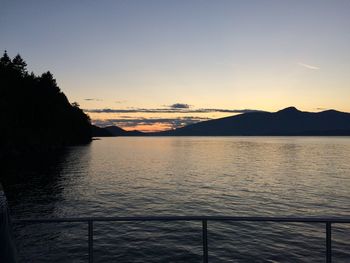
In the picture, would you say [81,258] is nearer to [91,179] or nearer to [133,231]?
[133,231]

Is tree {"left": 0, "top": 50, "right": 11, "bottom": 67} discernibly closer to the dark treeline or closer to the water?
the dark treeline

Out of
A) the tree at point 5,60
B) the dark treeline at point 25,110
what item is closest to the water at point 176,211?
the dark treeline at point 25,110

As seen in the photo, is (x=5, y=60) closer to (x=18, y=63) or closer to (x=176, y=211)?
(x=18, y=63)

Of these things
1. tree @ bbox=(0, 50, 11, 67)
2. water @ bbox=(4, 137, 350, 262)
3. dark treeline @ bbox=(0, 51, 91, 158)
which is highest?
tree @ bbox=(0, 50, 11, 67)

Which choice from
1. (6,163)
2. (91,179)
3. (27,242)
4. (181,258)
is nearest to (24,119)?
(6,163)

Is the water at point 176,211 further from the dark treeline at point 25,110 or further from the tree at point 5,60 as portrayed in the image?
the tree at point 5,60

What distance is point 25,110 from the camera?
95.1m

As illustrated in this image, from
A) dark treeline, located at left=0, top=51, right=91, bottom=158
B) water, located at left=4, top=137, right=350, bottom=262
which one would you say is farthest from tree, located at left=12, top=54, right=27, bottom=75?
water, located at left=4, top=137, right=350, bottom=262

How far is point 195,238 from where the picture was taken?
2195cm

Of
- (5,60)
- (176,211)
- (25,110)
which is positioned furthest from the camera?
(25,110)

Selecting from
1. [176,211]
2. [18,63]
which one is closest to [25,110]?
[18,63]

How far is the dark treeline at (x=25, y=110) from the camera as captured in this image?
8050 centimetres

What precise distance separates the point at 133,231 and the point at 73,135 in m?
151

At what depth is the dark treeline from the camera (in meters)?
80.5
